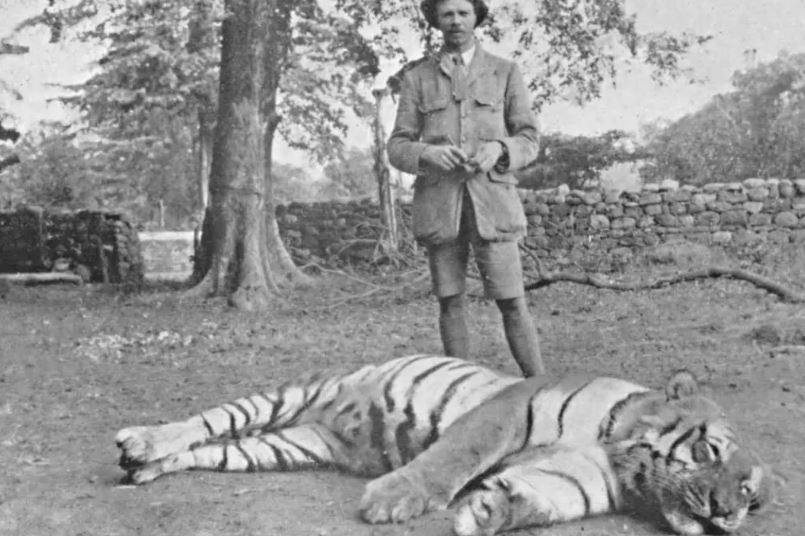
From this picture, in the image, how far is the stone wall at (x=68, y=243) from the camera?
639 inches

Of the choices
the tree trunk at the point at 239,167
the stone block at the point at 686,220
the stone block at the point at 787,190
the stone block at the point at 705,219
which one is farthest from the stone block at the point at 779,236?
the tree trunk at the point at 239,167

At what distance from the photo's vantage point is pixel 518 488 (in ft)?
9.06

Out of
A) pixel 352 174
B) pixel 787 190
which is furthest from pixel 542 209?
pixel 352 174

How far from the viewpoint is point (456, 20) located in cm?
407

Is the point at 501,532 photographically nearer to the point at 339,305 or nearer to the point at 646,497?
the point at 646,497

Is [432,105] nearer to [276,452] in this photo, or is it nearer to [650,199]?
[276,452]

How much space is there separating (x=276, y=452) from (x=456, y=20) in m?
1.94

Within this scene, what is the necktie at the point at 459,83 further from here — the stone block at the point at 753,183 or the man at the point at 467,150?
the stone block at the point at 753,183

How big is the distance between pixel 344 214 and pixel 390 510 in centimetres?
1368

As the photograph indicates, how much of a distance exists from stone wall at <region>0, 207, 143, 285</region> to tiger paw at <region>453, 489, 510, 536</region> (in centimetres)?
1413

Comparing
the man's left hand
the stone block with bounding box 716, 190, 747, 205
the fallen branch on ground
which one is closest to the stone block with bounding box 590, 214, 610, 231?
the stone block with bounding box 716, 190, 747, 205

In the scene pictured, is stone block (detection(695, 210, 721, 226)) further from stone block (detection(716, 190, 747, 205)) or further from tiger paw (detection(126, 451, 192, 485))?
tiger paw (detection(126, 451, 192, 485))

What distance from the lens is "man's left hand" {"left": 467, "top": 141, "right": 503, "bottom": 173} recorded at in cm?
407

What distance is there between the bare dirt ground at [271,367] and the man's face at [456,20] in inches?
60.5
